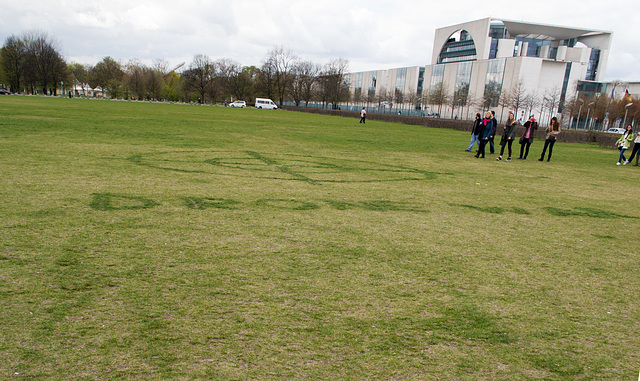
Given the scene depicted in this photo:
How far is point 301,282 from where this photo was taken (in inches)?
181

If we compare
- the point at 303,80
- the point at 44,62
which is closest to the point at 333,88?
the point at 303,80

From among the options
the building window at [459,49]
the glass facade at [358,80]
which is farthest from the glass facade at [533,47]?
the glass facade at [358,80]

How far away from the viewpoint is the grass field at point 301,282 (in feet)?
10.9

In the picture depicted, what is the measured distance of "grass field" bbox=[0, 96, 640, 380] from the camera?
331 centimetres

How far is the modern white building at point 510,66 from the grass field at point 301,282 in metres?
78.1

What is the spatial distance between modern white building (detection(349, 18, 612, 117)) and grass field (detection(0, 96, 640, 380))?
78.1 metres

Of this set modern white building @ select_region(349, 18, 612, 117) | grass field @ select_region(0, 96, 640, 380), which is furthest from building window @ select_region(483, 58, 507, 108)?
grass field @ select_region(0, 96, 640, 380)

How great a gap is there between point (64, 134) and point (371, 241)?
1470 centimetres

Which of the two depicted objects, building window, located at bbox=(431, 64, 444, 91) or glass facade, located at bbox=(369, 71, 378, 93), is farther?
glass facade, located at bbox=(369, 71, 378, 93)

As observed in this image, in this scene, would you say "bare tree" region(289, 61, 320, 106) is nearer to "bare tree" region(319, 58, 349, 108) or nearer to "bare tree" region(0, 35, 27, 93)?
"bare tree" region(319, 58, 349, 108)

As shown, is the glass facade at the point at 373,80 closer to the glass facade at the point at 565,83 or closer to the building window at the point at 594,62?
the glass facade at the point at 565,83

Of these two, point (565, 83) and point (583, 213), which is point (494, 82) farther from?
point (583, 213)

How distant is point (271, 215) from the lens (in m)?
7.12

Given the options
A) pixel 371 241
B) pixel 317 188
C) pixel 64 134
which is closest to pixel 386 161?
pixel 317 188
